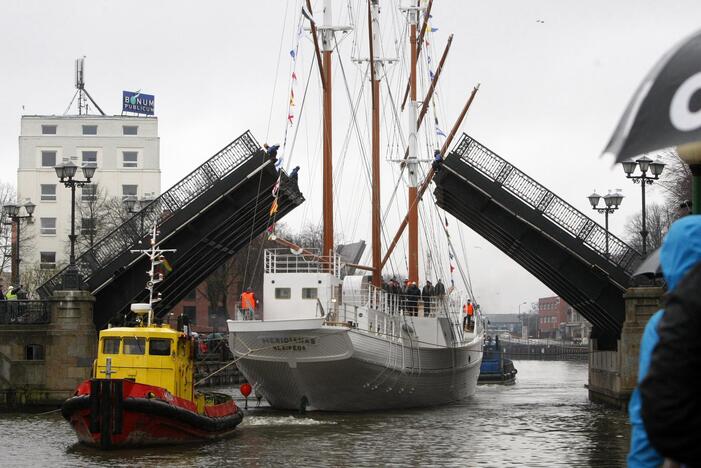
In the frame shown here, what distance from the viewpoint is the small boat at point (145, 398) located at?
24391 mm

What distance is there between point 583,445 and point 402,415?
11.0m

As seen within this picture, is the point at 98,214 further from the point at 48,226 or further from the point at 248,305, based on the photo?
the point at 248,305

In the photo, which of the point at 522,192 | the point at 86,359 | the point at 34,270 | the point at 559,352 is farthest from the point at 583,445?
the point at 559,352

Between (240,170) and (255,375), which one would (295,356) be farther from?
(240,170)

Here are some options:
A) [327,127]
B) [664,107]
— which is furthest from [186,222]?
[664,107]

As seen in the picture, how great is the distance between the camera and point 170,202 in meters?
35.3

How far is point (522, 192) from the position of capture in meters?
34.4

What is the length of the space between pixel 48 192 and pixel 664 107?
263 ft

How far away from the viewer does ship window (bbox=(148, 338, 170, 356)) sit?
86.7ft

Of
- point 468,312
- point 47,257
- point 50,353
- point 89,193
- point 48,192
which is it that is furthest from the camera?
point 48,192

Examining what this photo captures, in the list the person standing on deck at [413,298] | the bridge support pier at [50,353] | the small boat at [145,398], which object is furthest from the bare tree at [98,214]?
the small boat at [145,398]

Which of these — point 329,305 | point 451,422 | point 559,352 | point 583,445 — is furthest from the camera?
point 559,352

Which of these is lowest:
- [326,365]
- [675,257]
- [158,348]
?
[326,365]

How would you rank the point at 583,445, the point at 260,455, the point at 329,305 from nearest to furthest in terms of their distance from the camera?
the point at 260,455 < the point at 583,445 < the point at 329,305
